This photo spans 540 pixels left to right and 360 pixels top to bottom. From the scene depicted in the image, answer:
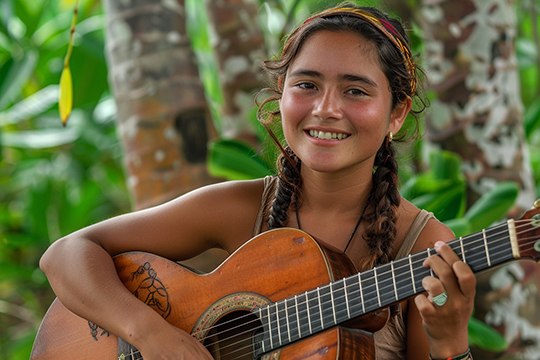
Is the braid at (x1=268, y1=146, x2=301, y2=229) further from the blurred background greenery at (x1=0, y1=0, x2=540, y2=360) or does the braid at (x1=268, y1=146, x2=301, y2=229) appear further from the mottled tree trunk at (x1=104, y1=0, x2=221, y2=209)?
the blurred background greenery at (x1=0, y1=0, x2=540, y2=360)

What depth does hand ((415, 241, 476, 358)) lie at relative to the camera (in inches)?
48.7

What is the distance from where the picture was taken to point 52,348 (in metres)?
1.81

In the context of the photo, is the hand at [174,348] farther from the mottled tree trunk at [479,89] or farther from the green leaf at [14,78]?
the green leaf at [14,78]

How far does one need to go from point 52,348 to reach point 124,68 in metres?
1.35

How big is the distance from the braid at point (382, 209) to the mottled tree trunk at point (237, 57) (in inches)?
49.7

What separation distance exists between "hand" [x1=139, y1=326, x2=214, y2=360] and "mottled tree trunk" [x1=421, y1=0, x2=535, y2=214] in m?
1.64

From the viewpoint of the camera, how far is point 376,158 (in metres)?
1.79

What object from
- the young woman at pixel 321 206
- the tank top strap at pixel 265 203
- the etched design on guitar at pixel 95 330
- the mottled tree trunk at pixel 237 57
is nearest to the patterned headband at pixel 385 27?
the young woman at pixel 321 206

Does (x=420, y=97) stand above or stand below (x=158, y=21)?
below

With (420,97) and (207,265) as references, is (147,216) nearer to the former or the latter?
(207,265)

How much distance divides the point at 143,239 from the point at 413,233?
0.87 meters

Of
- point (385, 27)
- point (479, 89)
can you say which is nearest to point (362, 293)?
point (385, 27)

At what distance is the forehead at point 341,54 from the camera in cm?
154

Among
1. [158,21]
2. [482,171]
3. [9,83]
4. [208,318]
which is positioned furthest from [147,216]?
[9,83]
